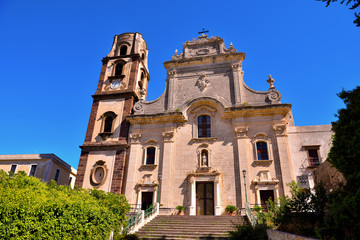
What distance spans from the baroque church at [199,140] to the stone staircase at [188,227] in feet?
10.2

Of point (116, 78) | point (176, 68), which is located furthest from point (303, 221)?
point (116, 78)

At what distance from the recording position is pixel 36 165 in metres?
25.9

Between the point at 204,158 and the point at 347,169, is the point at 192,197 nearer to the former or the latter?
the point at 204,158

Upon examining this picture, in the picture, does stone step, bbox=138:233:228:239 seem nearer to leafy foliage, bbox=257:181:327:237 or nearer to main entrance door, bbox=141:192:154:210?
leafy foliage, bbox=257:181:327:237

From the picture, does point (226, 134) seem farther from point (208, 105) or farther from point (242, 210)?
point (242, 210)

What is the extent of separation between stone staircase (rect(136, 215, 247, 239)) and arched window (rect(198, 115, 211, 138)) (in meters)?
8.10

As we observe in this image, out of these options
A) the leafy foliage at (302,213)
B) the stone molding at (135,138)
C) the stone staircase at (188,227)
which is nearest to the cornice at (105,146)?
the stone molding at (135,138)

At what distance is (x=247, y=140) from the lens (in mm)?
20922

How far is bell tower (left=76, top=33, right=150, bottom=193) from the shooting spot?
22.1m

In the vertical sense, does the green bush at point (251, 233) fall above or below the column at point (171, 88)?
below

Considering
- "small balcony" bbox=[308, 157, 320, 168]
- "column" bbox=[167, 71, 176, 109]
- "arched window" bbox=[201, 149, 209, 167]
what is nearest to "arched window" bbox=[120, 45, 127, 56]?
"column" bbox=[167, 71, 176, 109]

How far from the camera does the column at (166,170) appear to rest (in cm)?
1992

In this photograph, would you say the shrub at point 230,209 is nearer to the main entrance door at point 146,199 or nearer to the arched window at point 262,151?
the arched window at point 262,151

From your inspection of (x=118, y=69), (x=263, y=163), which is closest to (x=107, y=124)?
(x=118, y=69)
